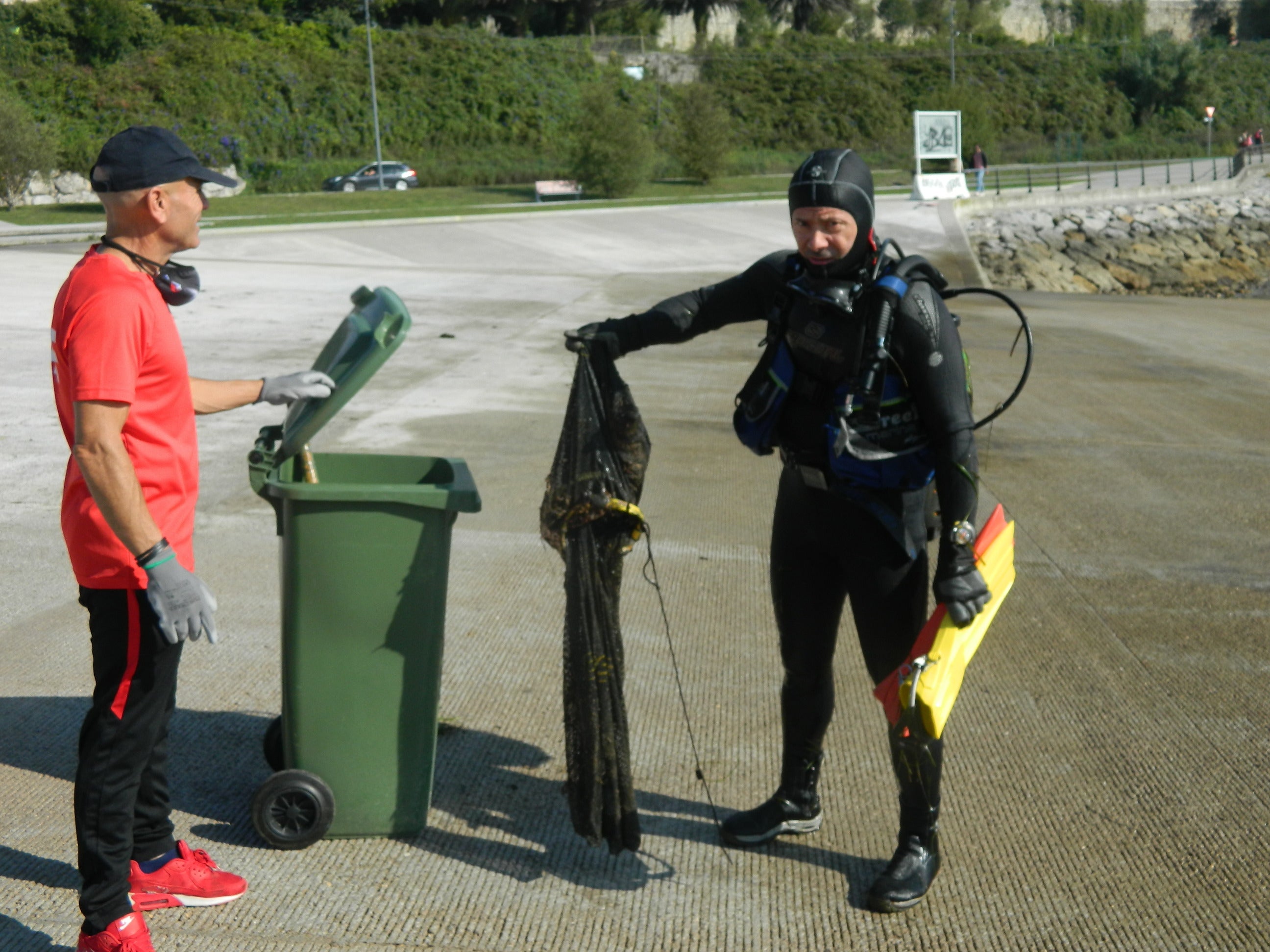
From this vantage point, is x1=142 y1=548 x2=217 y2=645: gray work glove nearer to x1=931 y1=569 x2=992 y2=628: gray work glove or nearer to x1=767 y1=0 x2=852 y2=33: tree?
x1=931 y1=569 x2=992 y2=628: gray work glove

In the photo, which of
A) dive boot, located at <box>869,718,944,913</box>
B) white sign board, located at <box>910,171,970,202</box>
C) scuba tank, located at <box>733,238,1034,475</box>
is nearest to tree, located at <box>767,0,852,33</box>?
white sign board, located at <box>910,171,970,202</box>

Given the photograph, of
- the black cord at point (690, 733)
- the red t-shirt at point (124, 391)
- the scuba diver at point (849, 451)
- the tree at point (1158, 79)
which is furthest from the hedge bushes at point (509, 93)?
the red t-shirt at point (124, 391)

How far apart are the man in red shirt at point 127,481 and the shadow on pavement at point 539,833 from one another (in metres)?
0.86

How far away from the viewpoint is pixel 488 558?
19.2 feet

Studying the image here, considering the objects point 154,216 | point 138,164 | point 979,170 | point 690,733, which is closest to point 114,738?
point 154,216

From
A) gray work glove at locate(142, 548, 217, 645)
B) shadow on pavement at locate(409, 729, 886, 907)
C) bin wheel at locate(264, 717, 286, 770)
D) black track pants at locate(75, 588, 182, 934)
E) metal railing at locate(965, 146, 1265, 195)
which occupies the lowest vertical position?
shadow on pavement at locate(409, 729, 886, 907)

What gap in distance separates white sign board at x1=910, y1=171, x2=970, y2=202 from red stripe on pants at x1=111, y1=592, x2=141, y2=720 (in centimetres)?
3212

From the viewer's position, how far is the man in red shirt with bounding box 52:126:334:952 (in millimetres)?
2502

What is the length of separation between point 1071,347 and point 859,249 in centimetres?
1069

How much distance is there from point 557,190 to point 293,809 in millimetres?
34059

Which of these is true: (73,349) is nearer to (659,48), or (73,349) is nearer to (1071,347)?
(1071,347)

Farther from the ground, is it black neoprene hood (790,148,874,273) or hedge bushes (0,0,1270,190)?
hedge bushes (0,0,1270,190)

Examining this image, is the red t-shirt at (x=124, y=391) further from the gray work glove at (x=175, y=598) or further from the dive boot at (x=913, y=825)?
the dive boot at (x=913, y=825)

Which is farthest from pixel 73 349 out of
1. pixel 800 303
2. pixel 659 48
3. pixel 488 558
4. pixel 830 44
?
pixel 830 44
